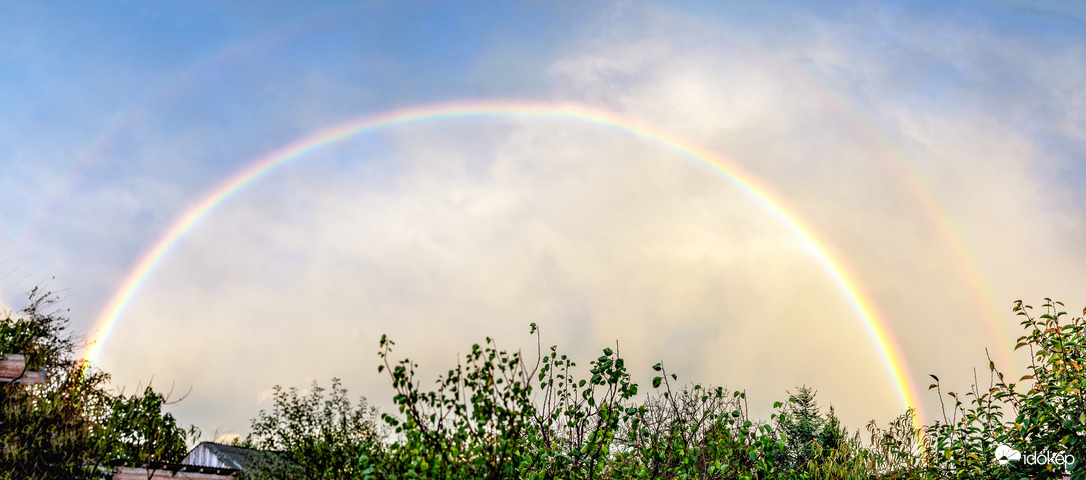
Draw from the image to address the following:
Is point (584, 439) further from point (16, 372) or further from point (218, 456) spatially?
point (218, 456)

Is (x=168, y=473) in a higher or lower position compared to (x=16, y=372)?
lower

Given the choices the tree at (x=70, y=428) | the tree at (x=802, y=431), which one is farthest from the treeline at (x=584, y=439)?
the tree at (x=802, y=431)

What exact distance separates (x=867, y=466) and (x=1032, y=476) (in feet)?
22.1

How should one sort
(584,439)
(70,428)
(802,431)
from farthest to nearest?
(802,431), (70,428), (584,439)

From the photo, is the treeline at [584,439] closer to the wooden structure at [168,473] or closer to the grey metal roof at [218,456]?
the wooden structure at [168,473]

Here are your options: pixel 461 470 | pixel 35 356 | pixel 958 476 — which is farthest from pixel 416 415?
pixel 35 356

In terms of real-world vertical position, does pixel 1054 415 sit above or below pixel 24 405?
below

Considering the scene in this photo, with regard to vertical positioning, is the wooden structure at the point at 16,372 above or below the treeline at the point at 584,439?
above

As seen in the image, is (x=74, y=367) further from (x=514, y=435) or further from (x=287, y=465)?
(x=514, y=435)

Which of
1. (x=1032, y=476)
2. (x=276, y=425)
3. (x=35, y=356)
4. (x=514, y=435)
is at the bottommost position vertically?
(x=1032, y=476)

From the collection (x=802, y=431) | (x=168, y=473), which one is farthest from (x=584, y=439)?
(x=802, y=431)

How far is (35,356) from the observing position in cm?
1892

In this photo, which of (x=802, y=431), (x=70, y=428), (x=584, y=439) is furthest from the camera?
(x=802, y=431)

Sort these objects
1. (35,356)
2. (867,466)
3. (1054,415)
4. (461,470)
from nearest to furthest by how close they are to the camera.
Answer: (461,470), (1054,415), (867,466), (35,356)
